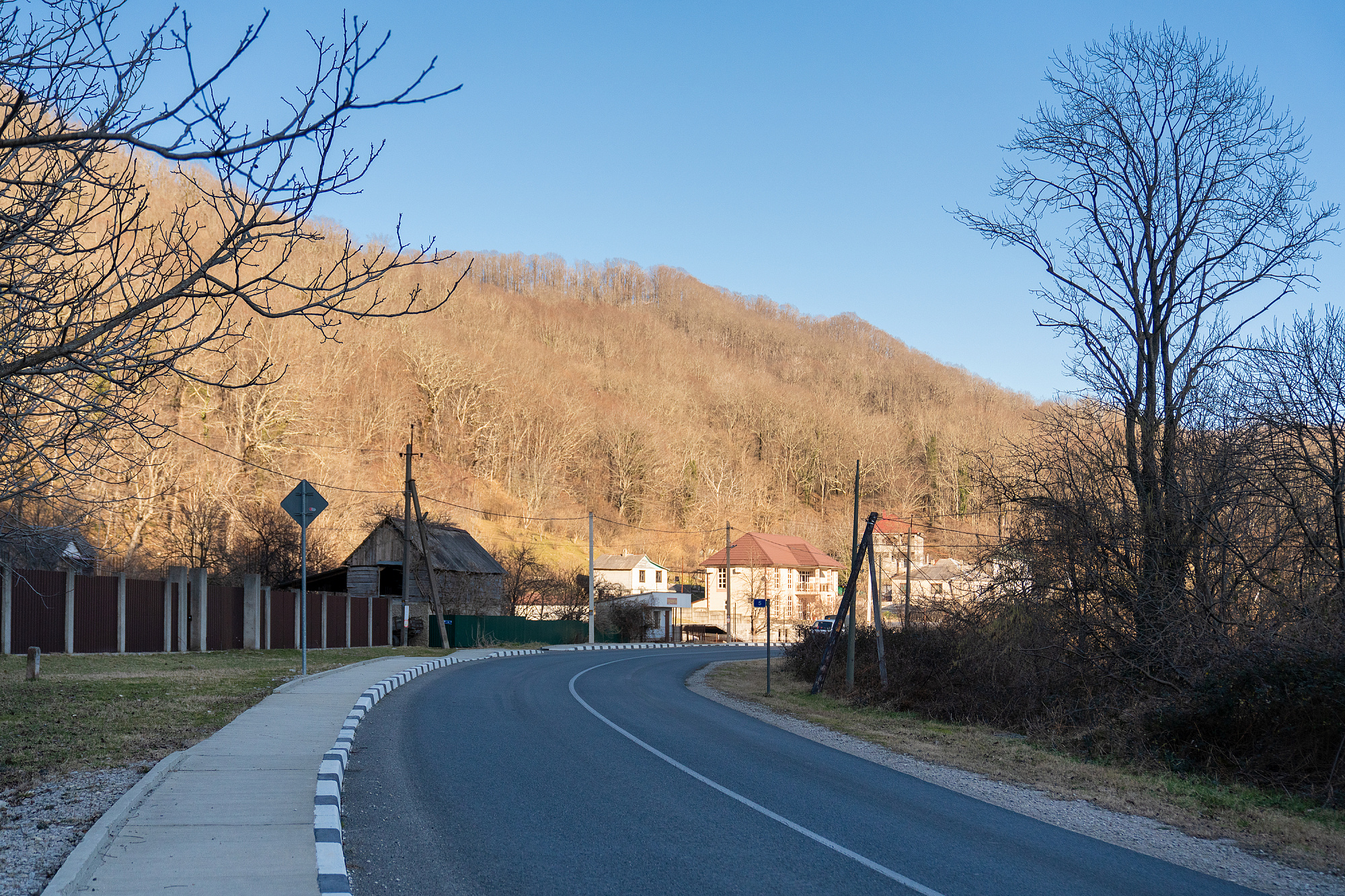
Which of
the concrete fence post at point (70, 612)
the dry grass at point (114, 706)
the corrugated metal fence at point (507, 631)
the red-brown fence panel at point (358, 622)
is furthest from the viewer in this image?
the corrugated metal fence at point (507, 631)

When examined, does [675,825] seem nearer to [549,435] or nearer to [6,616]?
[6,616]

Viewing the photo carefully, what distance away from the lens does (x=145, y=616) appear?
2633 centimetres

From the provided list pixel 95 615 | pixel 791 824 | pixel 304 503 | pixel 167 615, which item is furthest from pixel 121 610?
pixel 791 824

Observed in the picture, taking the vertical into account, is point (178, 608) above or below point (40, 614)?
below

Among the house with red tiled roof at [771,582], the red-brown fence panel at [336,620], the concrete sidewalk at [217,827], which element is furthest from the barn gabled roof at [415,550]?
the concrete sidewalk at [217,827]

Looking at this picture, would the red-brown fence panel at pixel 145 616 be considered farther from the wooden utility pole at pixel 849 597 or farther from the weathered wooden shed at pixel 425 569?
the weathered wooden shed at pixel 425 569

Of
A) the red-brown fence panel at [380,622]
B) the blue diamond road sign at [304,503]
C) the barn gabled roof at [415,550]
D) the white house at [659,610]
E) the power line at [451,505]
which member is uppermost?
the power line at [451,505]

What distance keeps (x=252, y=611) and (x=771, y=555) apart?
59286 millimetres

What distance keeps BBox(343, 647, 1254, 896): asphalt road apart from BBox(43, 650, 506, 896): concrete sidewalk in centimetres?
45

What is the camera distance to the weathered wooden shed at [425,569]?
5094 cm

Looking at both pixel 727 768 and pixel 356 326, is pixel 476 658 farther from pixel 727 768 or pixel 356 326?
pixel 356 326

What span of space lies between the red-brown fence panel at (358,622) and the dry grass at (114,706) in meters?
12.8

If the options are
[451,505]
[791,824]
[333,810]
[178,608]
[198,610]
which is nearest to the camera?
[333,810]

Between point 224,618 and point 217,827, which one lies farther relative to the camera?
point 224,618
